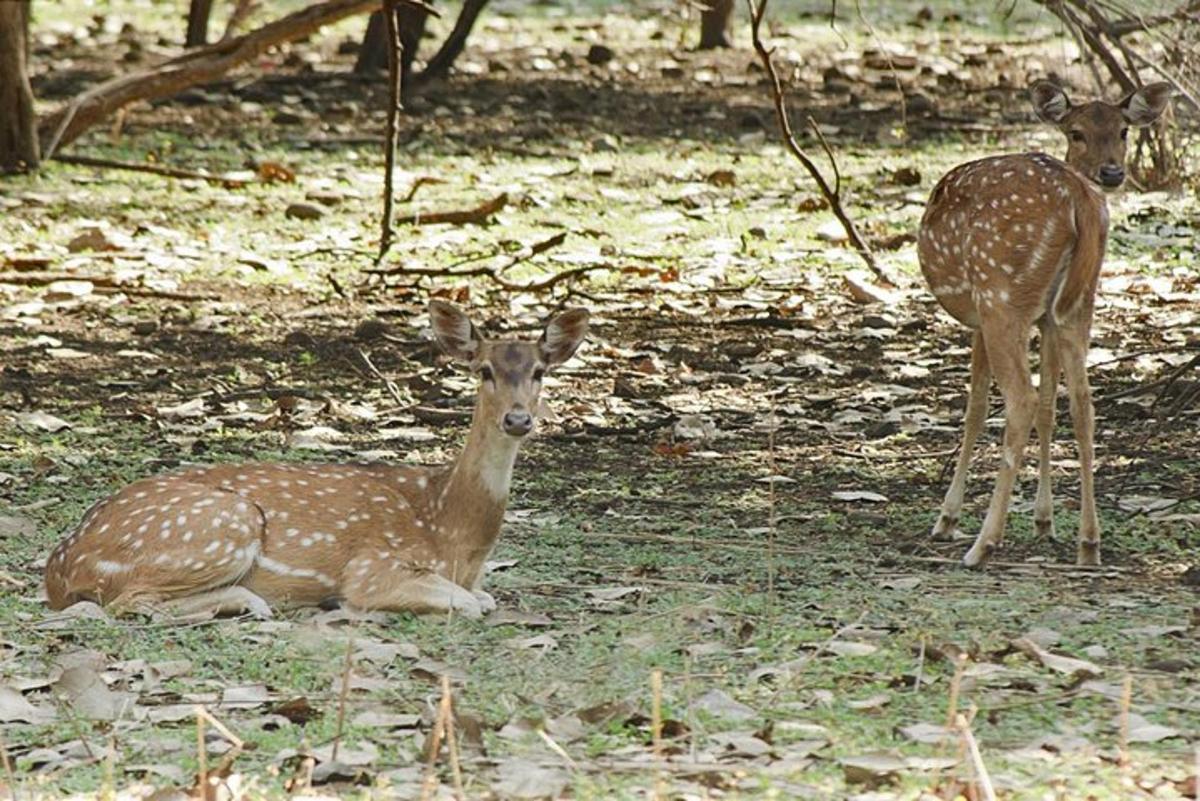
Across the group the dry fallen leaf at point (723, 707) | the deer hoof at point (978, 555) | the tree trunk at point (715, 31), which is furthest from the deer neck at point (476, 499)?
the tree trunk at point (715, 31)

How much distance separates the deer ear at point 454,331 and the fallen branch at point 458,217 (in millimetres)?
6010

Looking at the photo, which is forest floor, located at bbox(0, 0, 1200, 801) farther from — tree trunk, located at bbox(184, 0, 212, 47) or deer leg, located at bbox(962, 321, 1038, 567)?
tree trunk, located at bbox(184, 0, 212, 47)

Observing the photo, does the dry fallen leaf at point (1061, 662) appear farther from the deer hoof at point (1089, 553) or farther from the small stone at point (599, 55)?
the small stone at point (599, 55)

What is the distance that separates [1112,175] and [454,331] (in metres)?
2.69

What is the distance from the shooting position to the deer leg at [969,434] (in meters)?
7.52

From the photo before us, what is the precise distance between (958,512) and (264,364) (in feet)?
13.2

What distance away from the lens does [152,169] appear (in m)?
13.7

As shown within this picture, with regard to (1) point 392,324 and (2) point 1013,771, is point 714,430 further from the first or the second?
(2) point 1013,771

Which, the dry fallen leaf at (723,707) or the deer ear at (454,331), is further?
the deer ear at (454,331)

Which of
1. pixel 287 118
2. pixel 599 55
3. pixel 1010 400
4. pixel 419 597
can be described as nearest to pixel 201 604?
pixel 419 597

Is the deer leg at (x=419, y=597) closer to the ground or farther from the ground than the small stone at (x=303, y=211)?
farther from the ground

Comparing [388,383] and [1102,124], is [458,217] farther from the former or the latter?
[1102,124]

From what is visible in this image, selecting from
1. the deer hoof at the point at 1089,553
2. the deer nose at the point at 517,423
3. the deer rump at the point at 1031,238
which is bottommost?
the deer hoof at the point at 1089,553

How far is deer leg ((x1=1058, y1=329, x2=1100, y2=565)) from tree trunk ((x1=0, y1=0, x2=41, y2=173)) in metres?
8.34
